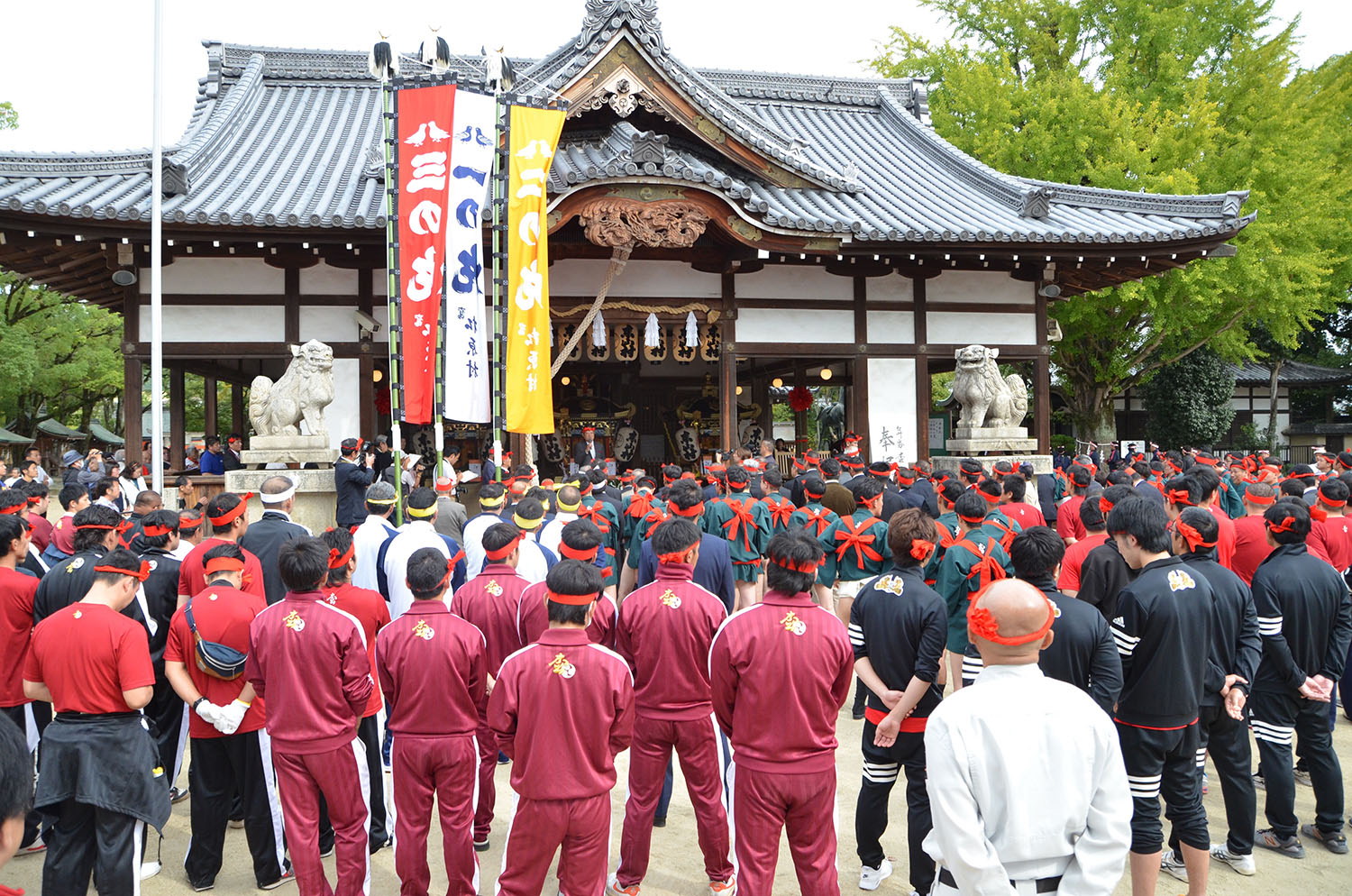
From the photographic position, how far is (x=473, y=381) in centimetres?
850

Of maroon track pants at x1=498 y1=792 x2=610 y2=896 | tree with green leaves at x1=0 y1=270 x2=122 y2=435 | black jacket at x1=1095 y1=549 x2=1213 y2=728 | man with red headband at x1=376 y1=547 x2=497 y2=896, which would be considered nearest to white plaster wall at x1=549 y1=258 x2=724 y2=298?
man with red headband at x1=376 y1=547 x2=497 y2=896

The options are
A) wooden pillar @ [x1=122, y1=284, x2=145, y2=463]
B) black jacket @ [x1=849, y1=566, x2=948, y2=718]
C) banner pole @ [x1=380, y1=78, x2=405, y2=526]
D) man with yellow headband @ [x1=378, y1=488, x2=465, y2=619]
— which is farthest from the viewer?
wooden pillar @ [x1=122, y1=284, x2=145, y2=463]

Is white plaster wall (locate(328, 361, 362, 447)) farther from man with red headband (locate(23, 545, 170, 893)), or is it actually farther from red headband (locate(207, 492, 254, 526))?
man with red headband (locate(23, 545, 170, 893))

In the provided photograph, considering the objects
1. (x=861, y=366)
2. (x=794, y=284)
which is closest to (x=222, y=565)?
(x=794, y=284)

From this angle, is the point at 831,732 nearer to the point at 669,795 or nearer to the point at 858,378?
the point at 669,795

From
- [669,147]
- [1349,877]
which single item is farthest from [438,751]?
[669,147]

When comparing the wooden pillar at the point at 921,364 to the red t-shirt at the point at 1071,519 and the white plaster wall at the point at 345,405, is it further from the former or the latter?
the white plaster wall at the point at 345,405

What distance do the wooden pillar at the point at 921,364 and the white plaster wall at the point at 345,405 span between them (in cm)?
792

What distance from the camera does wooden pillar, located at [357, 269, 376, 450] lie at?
38.5 feet

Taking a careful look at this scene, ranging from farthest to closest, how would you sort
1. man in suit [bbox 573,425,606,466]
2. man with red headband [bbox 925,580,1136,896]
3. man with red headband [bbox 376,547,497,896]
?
man in suit [bbox 573,425,606,466] → man with red headband [bbox 376,547,497,896] → man with red headband [bbox 925,580,1136,896]

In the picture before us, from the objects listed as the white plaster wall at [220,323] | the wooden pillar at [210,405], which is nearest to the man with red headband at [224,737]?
the white plaster wall at [220,323]

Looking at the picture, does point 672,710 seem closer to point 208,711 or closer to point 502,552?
point 502,552

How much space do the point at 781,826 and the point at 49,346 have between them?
33562 millimetres

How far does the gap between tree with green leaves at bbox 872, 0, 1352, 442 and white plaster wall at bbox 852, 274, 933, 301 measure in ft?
25.2
